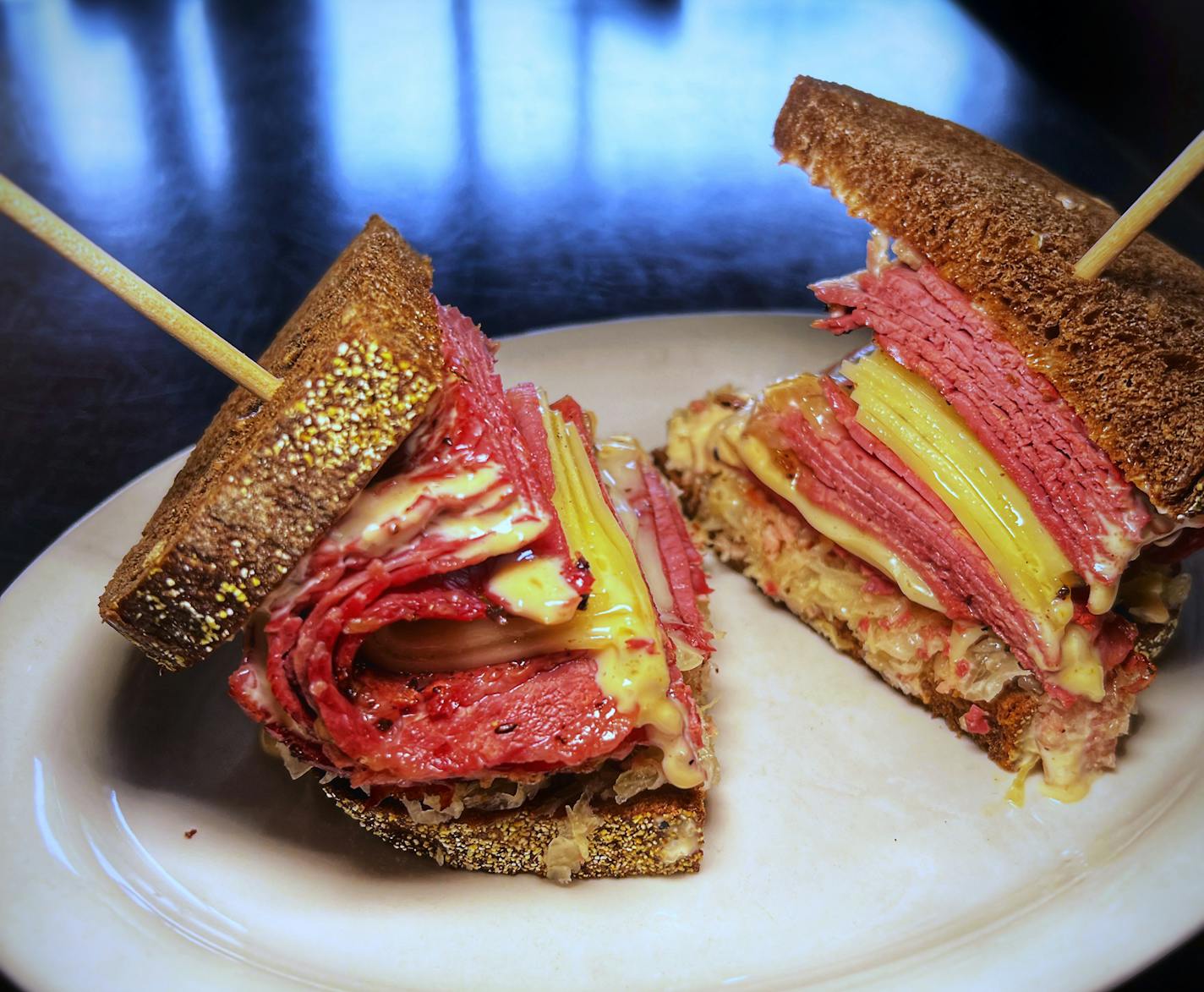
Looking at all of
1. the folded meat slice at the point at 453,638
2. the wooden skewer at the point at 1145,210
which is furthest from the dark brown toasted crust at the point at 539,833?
the wooden skewer at the point at 1145,210

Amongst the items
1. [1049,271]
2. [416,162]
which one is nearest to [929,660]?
[1049,271]

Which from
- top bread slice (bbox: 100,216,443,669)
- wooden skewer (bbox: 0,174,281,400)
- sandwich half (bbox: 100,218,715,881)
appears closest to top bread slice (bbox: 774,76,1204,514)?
sandwich half (bbox: 100,218,715,881)

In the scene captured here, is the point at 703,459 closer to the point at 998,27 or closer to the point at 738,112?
the point at 738,112

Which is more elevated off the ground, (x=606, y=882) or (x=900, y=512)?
(x=900, y=512)

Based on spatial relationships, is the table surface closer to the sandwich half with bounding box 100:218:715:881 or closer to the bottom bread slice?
the bottom bread slice

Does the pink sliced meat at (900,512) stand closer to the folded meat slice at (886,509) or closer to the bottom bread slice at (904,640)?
the folded meat slice at (886,509)

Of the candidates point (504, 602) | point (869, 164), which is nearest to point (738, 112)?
point (869, 164)

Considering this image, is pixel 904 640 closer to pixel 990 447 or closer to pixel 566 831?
pixel 990 447
